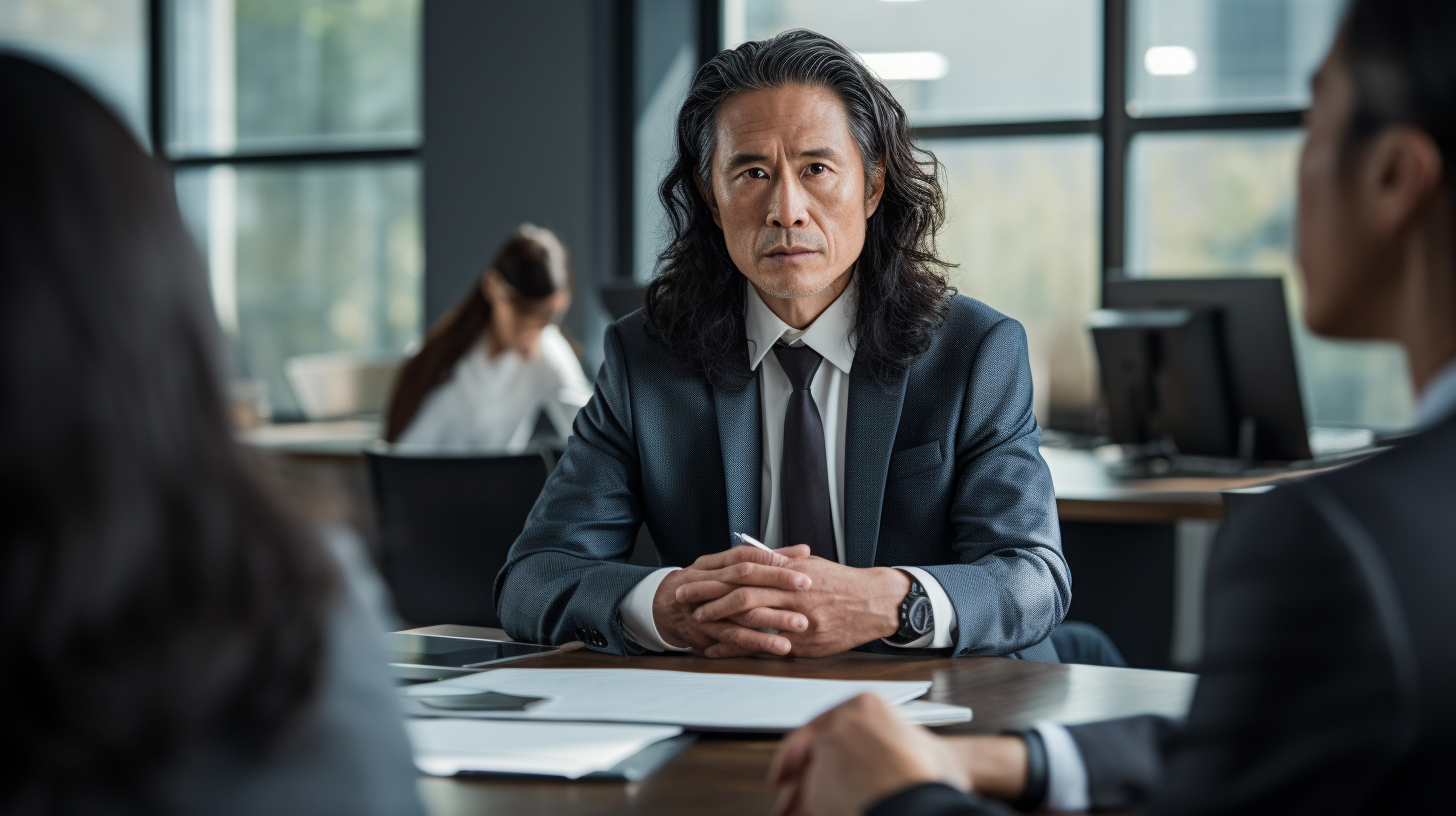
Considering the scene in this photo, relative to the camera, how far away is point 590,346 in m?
5.51

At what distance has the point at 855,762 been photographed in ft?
2.90

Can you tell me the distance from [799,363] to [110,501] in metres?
1.26

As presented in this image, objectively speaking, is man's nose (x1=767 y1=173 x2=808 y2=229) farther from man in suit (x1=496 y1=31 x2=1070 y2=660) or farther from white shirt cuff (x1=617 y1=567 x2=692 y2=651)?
white shirt cuff (x1=617 y1=567 x2=692 y2=651)

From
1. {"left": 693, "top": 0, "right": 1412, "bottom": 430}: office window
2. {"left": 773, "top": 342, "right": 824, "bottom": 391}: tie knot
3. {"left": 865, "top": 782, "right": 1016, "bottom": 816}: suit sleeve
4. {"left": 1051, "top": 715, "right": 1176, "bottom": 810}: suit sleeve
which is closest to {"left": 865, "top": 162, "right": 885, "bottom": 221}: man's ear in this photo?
{"left": 773, "top": 342, "right": 824, "bottom": 391}: tie knot

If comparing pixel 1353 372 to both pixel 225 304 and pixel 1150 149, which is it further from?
pixel 225 304

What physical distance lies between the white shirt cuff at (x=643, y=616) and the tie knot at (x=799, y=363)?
38 centimetres

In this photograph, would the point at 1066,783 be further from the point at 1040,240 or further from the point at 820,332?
the point at 1040,240

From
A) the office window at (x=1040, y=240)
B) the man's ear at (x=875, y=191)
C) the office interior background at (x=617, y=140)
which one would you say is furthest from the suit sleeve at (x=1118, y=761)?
the office window at (x=1040, y=240)

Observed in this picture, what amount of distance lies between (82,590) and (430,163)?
5354 millimetres

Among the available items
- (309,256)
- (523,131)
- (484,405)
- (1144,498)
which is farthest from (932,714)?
(309,256)

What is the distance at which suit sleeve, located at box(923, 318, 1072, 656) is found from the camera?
1491 millimetres

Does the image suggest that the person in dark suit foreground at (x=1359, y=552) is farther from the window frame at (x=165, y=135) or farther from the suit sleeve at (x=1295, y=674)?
the window frame at (x=165, y=135)

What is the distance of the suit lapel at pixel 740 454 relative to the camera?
1.72m

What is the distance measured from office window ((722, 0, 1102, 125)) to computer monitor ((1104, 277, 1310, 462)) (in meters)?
2.00
